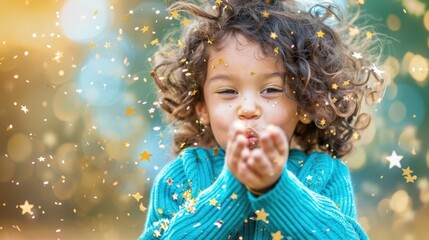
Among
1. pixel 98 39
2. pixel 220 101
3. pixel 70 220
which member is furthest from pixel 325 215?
pixel 70 220

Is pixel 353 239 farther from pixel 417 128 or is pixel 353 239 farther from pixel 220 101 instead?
pixel 417 128

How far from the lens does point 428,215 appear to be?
5078mm

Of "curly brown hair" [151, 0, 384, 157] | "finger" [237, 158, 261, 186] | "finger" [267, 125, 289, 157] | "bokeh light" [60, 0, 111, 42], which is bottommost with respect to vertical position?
"finger" [237, 158, 261, 186]

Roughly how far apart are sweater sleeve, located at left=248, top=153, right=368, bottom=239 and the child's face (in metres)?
0.17

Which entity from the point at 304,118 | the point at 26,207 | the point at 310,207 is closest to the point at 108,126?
the point at 26,207

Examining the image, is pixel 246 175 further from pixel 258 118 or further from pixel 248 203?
pixel 258 118

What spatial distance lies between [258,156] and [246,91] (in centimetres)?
46

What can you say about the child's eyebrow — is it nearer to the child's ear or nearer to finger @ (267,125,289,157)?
the child's ear

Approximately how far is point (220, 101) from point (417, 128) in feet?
9.73

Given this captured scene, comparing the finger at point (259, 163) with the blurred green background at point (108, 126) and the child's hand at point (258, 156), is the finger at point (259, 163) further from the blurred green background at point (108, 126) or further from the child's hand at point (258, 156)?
the blurred green background at point (108, 126)

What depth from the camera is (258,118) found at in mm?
2309

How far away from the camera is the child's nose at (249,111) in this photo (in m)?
2.30

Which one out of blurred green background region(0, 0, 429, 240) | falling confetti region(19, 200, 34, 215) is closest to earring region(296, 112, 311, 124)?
blurred green background region(0, 0, 429, 240)

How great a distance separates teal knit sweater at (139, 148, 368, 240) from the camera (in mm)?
2139
